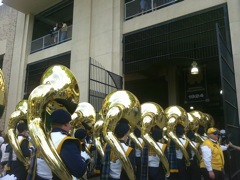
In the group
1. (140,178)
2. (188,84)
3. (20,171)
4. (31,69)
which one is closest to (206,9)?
(188,84)

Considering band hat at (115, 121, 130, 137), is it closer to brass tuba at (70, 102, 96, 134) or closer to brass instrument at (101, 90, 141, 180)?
brass instrument at (101, 90, 141, 180)

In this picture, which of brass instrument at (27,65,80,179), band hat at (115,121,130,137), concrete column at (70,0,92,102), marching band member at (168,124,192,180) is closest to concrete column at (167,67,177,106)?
concrete column at (70,0,92,102)

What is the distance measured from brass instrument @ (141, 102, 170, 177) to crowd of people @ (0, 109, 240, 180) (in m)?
0.14

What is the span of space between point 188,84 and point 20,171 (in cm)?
906

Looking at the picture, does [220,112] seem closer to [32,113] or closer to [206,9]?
[206,9]

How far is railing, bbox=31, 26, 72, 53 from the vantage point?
44.3 feet

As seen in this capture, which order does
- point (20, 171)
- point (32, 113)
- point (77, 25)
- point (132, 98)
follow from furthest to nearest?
1. point (77, 25)
2. point (20, 171)
3. point (132, 98)
4. point (32, 113)

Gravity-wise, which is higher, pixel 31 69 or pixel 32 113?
pixel 31 69

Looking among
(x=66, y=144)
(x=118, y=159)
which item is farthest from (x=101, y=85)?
(x=66, y=144)

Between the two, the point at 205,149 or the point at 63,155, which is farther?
the point at 205,149

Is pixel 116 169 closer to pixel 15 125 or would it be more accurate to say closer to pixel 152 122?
pixel 152 122

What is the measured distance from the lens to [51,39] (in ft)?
48.2

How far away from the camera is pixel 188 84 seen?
12.1m

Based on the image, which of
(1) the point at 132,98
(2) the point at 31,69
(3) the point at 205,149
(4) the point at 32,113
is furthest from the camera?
(2) the point at 31,69
